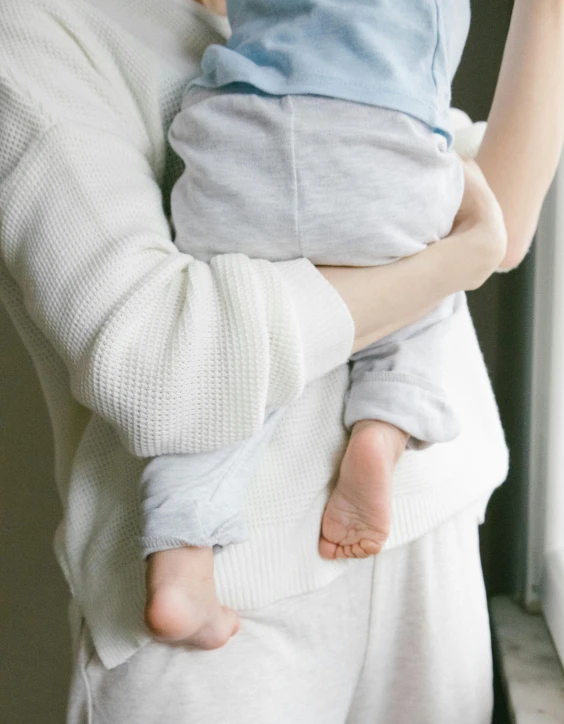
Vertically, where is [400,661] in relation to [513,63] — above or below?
below

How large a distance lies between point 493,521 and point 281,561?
83 centimetres

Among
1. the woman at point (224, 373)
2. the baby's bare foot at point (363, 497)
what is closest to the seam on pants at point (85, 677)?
the woman at point (224, 373)

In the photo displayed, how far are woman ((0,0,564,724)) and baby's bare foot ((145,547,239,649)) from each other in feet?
0.13

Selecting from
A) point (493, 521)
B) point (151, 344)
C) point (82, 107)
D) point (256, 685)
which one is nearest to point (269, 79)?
point (82, 107)

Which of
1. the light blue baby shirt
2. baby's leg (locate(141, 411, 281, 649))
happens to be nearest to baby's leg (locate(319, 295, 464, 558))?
baby's leg (locate(141, 411, 281, 649))

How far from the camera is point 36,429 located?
1.37 meters

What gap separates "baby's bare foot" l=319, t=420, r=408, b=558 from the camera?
2.29 feet

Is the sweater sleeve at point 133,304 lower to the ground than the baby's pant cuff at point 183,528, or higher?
higher

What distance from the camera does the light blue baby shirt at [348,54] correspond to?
0.65m

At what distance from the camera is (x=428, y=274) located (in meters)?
0.72

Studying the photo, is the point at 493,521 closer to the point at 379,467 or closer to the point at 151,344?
the point at 379,467

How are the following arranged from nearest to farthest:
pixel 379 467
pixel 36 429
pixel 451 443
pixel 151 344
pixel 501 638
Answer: pixel 151 344 < pixel 379 467 < pixel 451 443 < pixel 501 638 < pixel 36 429

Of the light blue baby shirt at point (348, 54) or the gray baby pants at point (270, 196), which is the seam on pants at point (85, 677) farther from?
the light blue baby shirt at point (348, 54)

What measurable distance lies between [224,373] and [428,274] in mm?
251
